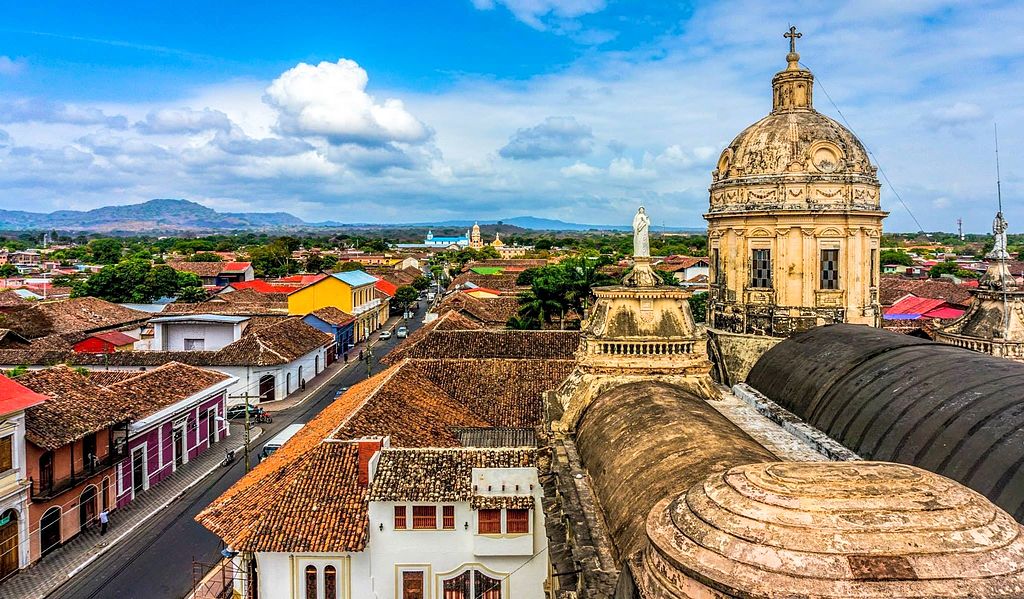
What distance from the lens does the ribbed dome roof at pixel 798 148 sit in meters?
21.1

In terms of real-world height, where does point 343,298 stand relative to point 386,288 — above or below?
below

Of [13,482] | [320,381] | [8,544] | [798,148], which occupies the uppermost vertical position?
[798,148]

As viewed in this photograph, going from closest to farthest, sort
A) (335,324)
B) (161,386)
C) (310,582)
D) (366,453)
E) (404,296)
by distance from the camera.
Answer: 1. (310,582)
2. (366,453)
3. (161,386)
4. (335,324)
5. (404,296)

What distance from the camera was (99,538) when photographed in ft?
76.2

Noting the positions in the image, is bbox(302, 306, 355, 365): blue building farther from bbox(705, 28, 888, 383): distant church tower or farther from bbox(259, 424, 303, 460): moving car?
bbox(705, 28, 888, 383): distant church tower

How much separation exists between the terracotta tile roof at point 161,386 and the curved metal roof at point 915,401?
79.1 feet

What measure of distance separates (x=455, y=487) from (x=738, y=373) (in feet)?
31.1

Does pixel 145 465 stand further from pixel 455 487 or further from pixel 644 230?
pixel 644 230

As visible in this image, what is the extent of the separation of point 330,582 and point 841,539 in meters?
16.4

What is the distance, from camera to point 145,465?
90.8 ft

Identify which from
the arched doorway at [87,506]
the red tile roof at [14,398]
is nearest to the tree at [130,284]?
the arched doorway at [87,506]

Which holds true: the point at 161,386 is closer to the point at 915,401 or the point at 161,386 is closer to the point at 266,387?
the point at 266,387

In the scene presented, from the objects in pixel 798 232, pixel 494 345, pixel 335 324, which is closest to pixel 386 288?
pixel 335 324

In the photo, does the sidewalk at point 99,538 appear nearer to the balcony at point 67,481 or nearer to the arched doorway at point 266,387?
the balcony at point 67,481
